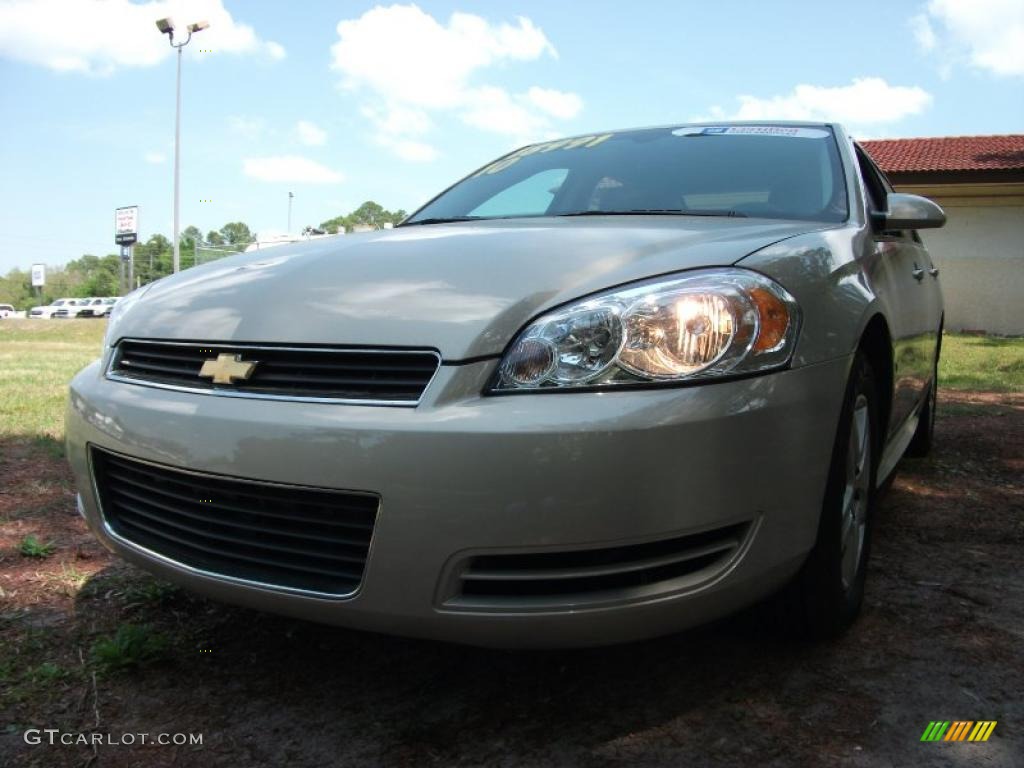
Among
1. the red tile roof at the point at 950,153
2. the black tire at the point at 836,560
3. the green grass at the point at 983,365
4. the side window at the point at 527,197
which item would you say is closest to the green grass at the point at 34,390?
the side window at the point at 527,197

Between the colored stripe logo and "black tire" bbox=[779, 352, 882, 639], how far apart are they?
32cm

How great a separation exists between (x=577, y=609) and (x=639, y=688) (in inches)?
19.7

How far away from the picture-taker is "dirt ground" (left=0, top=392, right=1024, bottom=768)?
1727 mm

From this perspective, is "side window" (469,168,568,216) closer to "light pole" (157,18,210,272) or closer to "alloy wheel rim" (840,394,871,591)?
"alloy wheel rim" (840,394,871,591)

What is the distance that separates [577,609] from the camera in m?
1.59

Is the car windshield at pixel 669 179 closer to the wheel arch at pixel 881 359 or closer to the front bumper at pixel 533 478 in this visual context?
the wheel arch at pixel 881 359

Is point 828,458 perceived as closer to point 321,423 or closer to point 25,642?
point 321,423

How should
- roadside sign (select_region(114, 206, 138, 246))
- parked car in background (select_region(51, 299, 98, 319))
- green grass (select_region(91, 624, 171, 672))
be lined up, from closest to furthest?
green grass (select_region(91, 624, 171, 672)) < roadside sign (select_region(114, 206, 138, 246)) < parked car in background (select_region(51, 299, 98, 319))

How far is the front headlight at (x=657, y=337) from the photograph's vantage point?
163cm

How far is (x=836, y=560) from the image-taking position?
6.45 ft

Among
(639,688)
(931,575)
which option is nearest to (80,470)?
(639,688)

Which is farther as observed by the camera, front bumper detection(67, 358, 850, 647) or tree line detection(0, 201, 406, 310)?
tree line detection(0, 201, 406, 310)

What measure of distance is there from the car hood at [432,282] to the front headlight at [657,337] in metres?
0.04

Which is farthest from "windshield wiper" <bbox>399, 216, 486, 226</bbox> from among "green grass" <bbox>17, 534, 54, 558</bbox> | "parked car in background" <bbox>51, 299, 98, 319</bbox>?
"parked car in background" <bbox>51, 299, 98, 319</bbox>
